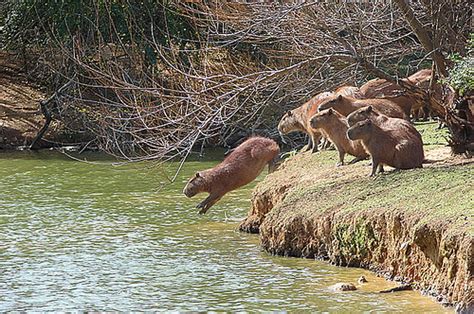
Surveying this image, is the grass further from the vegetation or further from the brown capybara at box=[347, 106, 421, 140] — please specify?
the vegetation

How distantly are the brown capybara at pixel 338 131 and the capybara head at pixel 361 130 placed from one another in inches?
47.3

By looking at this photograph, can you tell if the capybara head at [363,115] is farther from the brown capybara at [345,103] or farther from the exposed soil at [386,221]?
the brown capybara at [345,103]

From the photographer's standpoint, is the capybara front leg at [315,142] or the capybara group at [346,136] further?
the capybara front leg at [315,142]

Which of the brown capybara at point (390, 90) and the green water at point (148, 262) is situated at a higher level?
the brown capybara at point (390, 90)

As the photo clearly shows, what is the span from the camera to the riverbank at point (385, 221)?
833 centimetres

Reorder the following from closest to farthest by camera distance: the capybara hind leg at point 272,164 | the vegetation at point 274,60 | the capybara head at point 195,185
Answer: the vegetation at point 274,60, the capybara head at point 195,185, the capybara hind leg at point 272,164

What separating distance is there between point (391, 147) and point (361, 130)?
0.39 metres

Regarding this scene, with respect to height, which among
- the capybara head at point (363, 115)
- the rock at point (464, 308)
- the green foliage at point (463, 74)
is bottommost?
the rock at point (464, 308)

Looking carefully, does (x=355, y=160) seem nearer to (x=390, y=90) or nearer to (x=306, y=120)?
(x=306, y=120)

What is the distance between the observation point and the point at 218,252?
1111cm

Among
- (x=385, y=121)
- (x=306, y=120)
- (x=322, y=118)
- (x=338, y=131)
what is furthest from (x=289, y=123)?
(x=385, y=121)

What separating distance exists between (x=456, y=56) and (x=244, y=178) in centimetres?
338

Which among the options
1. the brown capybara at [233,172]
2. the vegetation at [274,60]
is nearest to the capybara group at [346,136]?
the brown capybara at [233,172]

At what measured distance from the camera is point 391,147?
1098 centimetres
